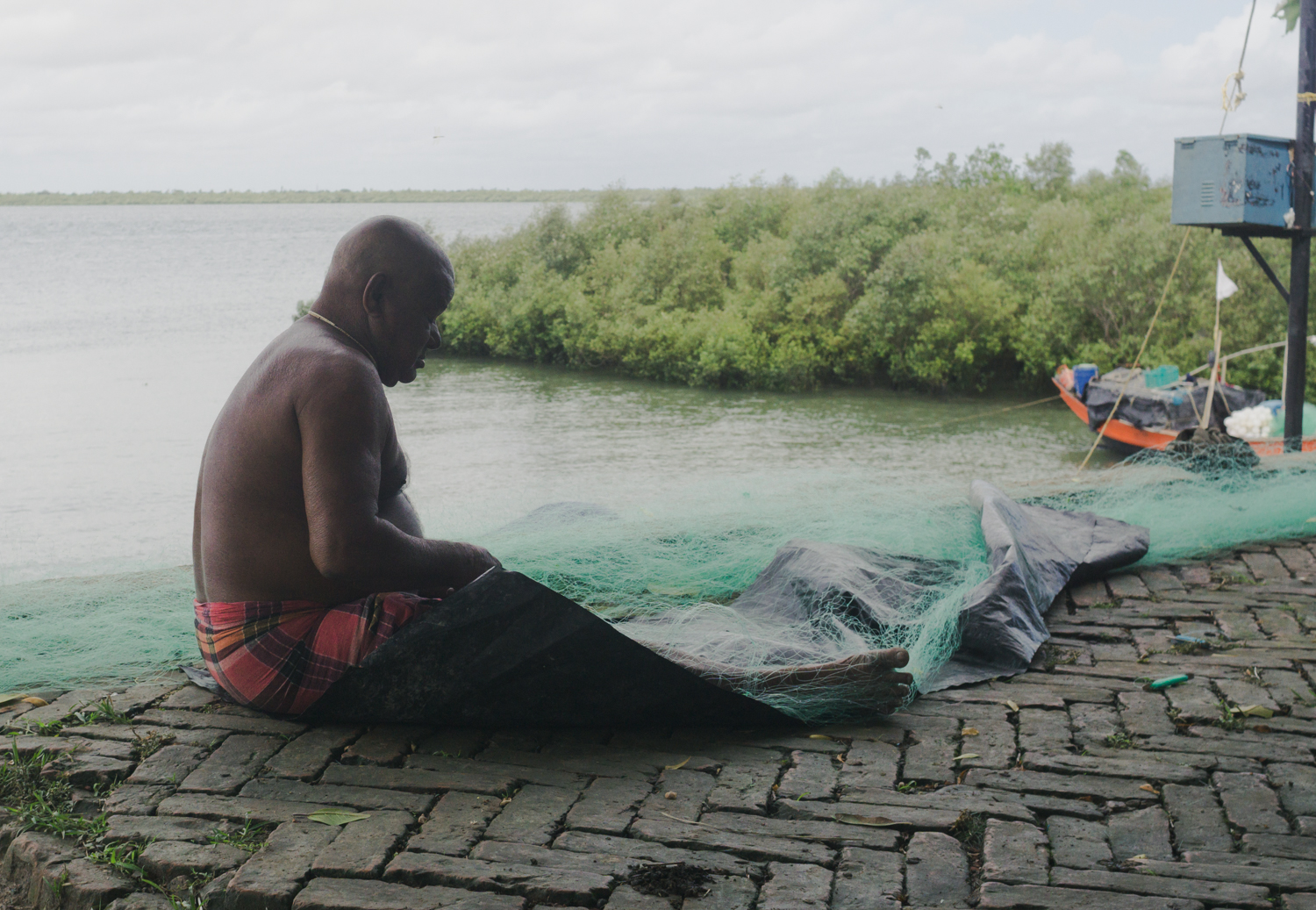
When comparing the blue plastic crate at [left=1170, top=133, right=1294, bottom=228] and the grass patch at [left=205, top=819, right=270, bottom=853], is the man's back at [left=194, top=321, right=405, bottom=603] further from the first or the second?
the blue plastic crate at [left=1170, top=133, right=1294, bottom=228]

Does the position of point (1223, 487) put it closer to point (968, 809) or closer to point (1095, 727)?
point (1095, 727)

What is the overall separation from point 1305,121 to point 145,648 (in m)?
8.03

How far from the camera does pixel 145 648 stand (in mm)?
3377

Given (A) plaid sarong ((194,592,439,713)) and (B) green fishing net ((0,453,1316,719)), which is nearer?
(A) plaid sarong ((194,592,439,713))

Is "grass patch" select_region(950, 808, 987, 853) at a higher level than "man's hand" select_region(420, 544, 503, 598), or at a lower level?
lower

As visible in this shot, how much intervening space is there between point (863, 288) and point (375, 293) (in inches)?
758

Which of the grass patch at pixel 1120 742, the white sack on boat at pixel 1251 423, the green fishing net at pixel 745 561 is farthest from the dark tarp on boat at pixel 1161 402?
the grass patch at pixel 1120 742

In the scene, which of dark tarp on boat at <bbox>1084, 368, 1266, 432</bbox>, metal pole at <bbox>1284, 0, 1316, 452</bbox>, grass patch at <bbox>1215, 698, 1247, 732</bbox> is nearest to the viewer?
grass patch at <bbox>1215, 698, 1247, 732</bbox>

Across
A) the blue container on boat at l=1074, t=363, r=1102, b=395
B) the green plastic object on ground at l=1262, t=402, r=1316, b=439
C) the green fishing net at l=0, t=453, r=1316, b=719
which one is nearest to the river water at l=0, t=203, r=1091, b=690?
the green fishing net at l=0, t=453, r=1316, b=719

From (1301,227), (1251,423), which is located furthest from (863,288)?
(1301,227)

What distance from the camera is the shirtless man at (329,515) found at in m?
2.48

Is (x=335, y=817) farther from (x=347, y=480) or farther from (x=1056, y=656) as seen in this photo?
(x=1056, y=656)

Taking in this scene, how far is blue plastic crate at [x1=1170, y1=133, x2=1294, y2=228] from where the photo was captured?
7.28 meters

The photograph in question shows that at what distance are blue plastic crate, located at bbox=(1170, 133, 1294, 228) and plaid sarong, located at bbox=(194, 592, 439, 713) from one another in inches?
269
